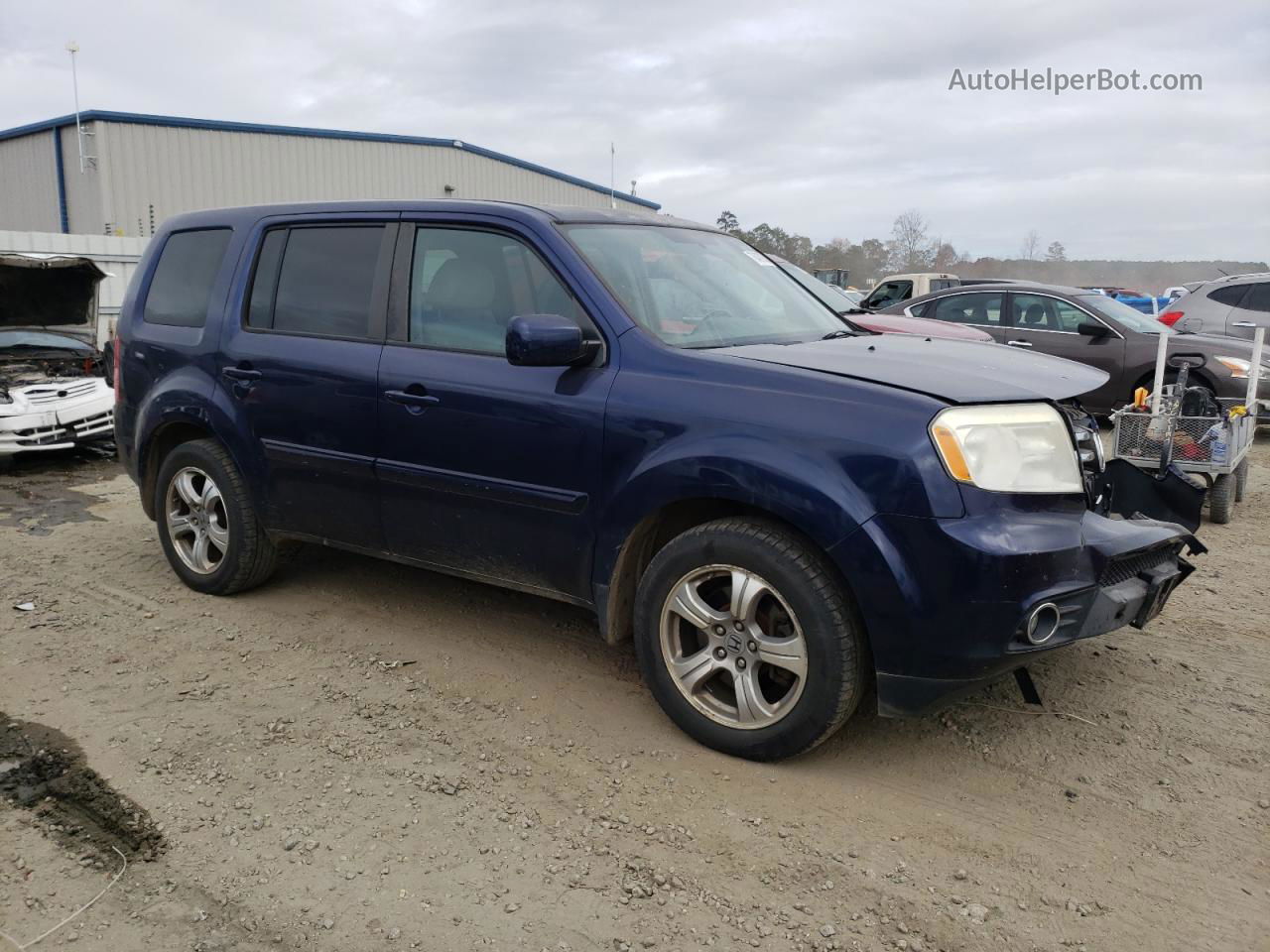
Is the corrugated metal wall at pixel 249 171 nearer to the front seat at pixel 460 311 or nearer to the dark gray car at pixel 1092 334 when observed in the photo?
the dark gray car at pixel 1092 334

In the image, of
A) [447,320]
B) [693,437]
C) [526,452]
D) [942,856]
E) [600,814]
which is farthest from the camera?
[447,320]

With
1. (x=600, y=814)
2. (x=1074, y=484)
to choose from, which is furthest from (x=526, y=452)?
(x=1074, y=484)

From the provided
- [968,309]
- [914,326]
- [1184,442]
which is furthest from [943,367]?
[968,309]

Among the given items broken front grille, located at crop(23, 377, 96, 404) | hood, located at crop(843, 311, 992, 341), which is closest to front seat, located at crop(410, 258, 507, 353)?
hood, located at crop(843, 311, 992, 341)

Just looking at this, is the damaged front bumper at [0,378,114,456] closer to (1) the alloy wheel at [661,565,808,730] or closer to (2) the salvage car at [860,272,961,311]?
(1) the alloy wheel at [661,565,808,730]

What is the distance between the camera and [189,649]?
4453 millimetres

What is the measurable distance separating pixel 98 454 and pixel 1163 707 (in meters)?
9.33

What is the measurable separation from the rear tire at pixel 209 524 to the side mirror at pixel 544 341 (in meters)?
2.03

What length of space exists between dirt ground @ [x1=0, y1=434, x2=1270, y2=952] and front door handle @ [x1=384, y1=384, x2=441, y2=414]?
109 cm

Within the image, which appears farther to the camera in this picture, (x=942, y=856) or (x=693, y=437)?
(x=693, y=437)

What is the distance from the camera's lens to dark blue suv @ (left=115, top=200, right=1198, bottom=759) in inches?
120

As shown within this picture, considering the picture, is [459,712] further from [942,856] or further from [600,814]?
[942,856]

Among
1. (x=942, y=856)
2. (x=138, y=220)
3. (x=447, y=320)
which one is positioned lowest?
(x=942, y=856)

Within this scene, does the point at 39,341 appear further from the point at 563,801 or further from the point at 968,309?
the point at 968,309
